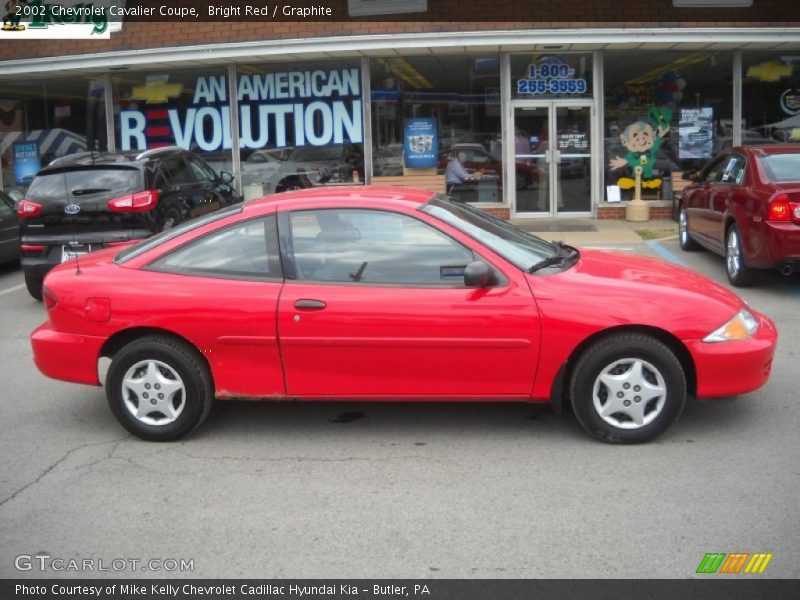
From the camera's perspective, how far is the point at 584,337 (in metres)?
5.28

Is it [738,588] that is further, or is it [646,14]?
[646,14]

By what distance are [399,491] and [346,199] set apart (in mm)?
1859

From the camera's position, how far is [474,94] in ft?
55.3

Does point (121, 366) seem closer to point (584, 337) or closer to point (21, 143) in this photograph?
point (584, 337)

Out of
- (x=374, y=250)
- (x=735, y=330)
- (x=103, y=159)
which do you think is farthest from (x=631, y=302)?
(x=103, y=159)

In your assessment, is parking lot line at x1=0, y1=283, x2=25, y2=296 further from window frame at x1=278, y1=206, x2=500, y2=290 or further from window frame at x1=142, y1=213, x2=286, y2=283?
window frame at x1=278, y1=206, x2=500, y2=290

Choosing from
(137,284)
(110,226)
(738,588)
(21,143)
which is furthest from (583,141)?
(738,588)

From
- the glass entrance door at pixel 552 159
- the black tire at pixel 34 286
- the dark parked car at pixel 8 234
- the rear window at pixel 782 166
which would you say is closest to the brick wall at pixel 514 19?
the glass entrance door at pixel 552 159

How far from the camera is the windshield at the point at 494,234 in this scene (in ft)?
18.4

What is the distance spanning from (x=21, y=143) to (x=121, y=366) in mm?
15071

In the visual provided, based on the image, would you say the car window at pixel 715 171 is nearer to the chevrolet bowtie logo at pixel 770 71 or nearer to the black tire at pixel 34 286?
the chevrolet bowtie logo at pixel 770 71

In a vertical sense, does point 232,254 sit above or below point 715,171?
below
